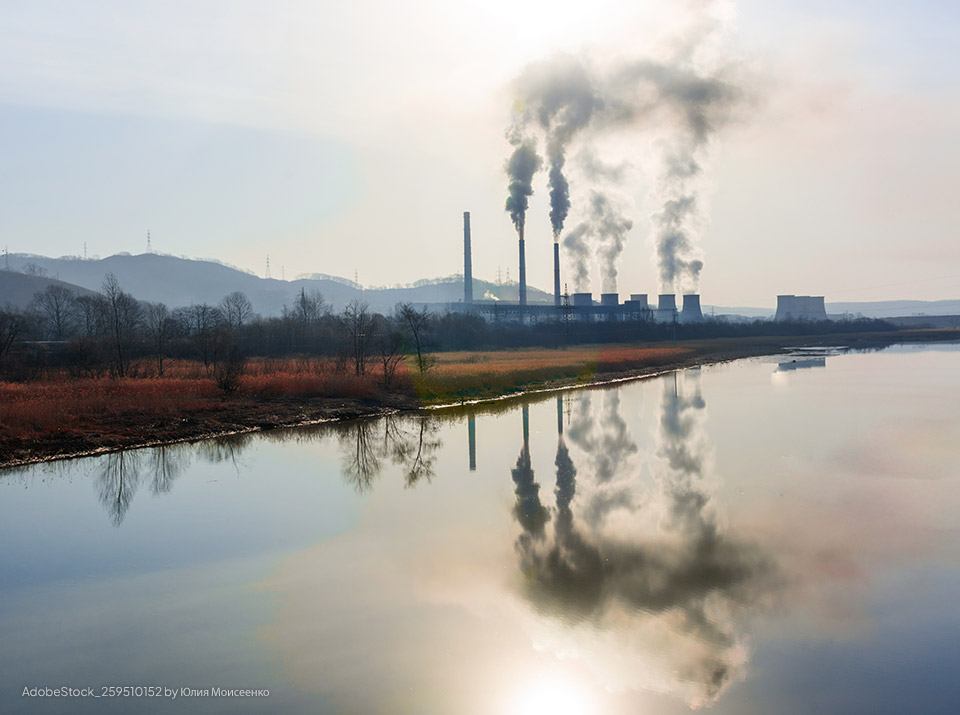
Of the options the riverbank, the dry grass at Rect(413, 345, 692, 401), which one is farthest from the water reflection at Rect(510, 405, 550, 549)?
the dry grass at Rect(413, 345, 692, 401)

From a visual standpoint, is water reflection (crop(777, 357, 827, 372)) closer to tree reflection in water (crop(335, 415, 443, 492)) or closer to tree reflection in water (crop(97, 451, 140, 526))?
tree reflection in water (crop(335, 415, 443, 492))

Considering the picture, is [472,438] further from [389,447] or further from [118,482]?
[118,482]

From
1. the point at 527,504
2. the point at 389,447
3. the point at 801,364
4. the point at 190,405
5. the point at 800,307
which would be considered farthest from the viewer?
the point at 800,307

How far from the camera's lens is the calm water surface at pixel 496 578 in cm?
626

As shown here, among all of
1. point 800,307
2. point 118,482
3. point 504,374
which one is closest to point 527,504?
point 118,482

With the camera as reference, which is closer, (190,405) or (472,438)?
(472,438)

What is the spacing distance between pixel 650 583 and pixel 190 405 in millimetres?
17015

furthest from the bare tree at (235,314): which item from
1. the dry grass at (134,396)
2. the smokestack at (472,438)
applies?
the smokestack at (472,438)

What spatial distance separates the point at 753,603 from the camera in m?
7.77

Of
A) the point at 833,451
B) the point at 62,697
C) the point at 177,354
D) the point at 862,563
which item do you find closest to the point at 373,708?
the point at 62,697

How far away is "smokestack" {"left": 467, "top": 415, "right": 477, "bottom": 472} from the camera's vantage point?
16156 mm

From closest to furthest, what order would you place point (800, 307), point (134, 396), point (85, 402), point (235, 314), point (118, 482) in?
point (118, 482) → point (85, 402) → point (134, 396) → point (235, 314) → point (800, 307)

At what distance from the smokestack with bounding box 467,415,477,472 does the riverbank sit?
13.2 feet

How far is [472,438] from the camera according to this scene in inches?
775
